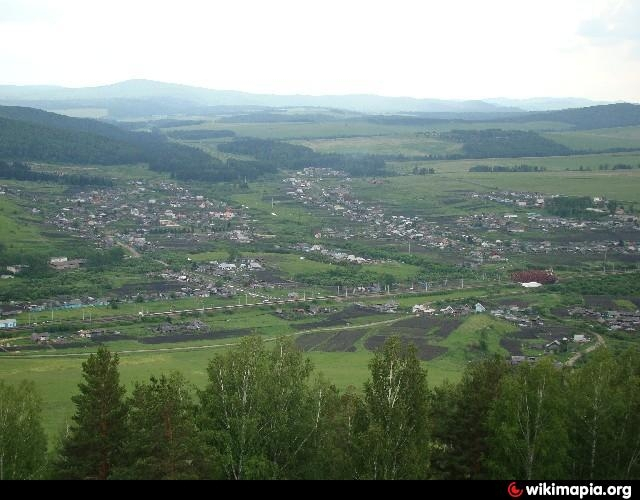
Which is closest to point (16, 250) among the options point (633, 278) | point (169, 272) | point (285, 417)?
point (169, 272)

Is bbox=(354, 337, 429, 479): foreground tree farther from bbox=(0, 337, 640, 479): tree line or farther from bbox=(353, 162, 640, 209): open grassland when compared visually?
bbox=(353, 162, 640, 209): open grassland

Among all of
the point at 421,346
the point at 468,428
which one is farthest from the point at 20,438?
the point at 421,346

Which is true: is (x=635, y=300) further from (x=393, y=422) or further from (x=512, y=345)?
(x=393, y=422)

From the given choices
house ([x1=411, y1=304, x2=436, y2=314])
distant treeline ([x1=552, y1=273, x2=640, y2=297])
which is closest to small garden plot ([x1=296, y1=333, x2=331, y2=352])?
house ([x1=411, y1=304, x2=436, y2=314])

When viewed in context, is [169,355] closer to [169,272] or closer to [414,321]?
[414,321]

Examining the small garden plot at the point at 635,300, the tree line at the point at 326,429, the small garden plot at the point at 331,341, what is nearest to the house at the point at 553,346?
the small garden plot at the point at 331,341
